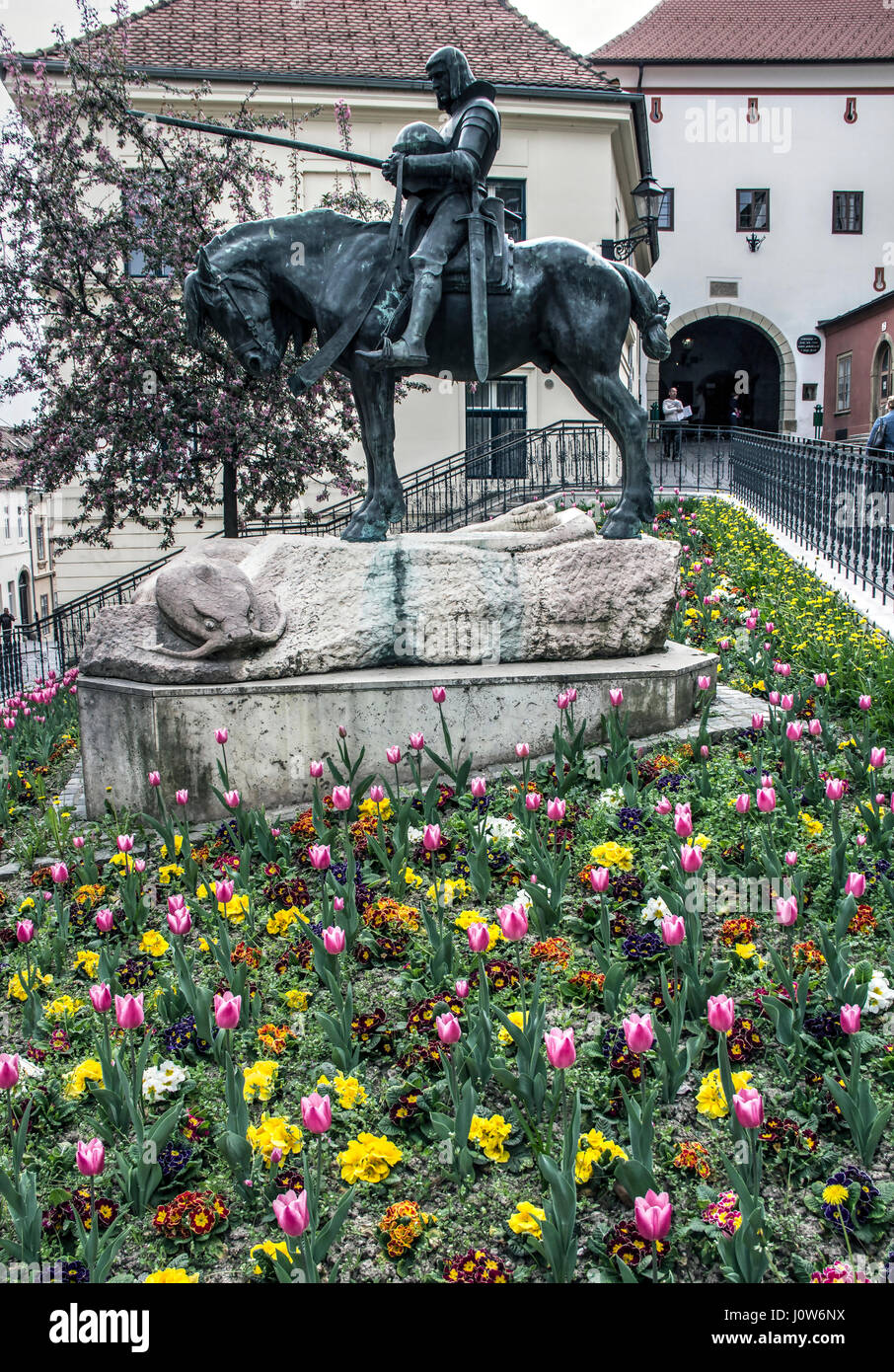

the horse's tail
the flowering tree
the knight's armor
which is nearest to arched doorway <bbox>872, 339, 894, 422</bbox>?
the flowering tree

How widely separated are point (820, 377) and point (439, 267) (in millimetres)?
34093

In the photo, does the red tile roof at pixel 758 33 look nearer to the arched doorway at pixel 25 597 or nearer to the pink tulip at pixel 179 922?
the arched doorway at pixel 25 597

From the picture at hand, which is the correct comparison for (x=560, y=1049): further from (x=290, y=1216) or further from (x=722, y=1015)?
(x=290, y=1216)

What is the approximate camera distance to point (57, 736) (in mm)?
7660

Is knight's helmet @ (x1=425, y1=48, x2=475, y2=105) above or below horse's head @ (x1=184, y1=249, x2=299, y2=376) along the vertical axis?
above

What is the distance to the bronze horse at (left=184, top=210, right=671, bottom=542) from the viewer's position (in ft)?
18.7

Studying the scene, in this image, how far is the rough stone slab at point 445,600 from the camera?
17.9 ft

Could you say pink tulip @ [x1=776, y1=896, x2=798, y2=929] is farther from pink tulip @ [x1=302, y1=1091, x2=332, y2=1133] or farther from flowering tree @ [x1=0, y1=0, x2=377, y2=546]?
flowering tree @ [x1=0, y1=0, x2=377, y2=546]

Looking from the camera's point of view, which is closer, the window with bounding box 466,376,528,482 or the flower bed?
the flower bed

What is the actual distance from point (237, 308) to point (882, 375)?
30.8 metres

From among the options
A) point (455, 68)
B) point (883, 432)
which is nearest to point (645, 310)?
point (455, 68)
